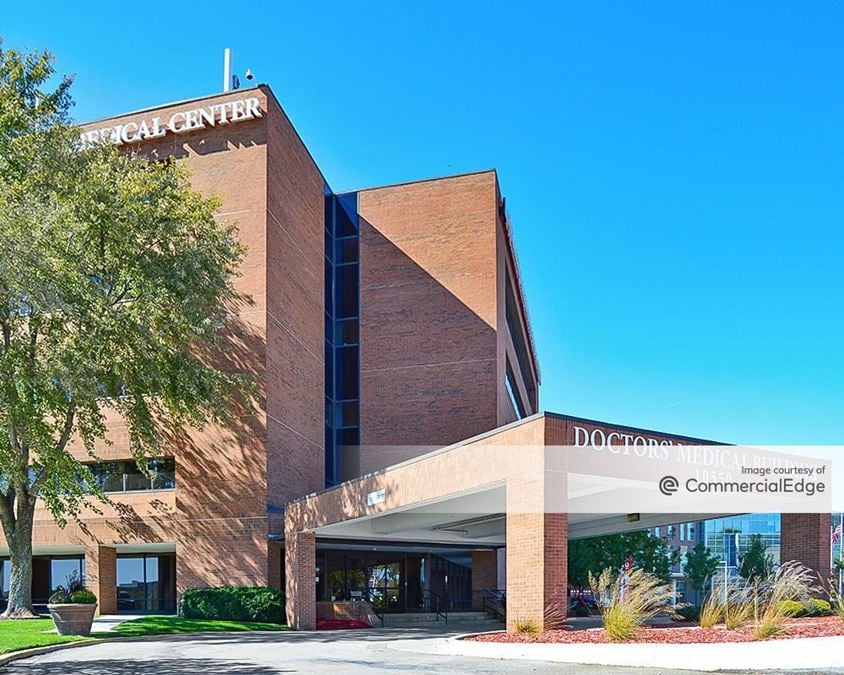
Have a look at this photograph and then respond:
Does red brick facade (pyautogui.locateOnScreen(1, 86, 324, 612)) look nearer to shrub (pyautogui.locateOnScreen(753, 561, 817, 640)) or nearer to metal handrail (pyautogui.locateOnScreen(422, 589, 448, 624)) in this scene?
metal handrail (pyautogui.locateOnScreen(422, 589, 448, 624))

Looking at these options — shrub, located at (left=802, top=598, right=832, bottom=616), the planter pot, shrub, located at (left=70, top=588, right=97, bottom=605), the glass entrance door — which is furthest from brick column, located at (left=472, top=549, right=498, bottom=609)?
shrub, located at (left=802, top=598, right=832, bottom=616)

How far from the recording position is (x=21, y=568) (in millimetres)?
25438

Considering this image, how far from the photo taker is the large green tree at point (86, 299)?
22125 mm

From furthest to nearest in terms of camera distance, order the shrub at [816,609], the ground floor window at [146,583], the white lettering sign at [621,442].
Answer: the ground floor window at [146,583] → the shrub at [816,609] → the white lettering sign at [621,442]

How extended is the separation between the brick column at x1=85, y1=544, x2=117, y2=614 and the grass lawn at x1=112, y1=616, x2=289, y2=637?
4.80 metres

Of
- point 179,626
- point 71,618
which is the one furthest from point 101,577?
point 71,618

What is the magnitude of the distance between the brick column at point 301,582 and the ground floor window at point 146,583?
7.11 meters

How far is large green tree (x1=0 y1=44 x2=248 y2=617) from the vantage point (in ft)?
72.6

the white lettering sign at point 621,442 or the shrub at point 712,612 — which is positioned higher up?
the white lettering sign at point 621,442

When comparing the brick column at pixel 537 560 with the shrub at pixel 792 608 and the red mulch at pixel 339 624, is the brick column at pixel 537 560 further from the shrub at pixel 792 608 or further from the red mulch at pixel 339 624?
the red mulch at pixel 339 624

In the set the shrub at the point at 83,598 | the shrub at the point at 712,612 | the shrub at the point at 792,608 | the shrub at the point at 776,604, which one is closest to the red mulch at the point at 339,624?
the shrub at the point at 83,598

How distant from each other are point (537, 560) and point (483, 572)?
21956mm

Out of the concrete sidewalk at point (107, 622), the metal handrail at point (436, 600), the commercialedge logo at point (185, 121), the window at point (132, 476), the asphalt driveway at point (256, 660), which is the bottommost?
the metal handrail at point (436, 600)

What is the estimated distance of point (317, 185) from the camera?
37406mm
